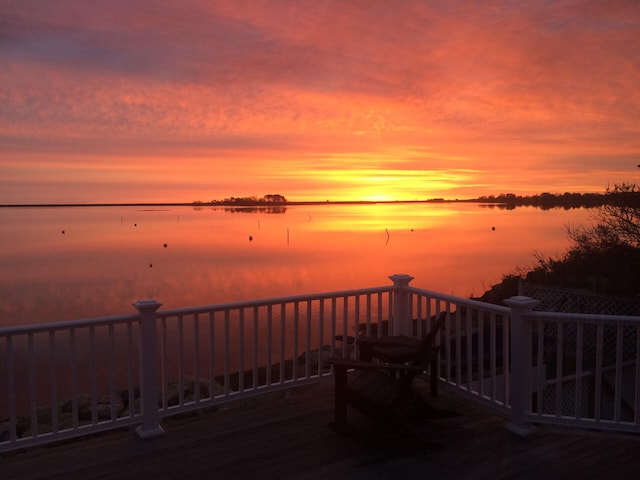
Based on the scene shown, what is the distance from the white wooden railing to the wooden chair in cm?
61

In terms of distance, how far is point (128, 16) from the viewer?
8023 mm

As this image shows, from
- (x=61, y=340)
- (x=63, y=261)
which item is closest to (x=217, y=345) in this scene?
(x=61, y=340)

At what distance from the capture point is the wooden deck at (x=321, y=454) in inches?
133

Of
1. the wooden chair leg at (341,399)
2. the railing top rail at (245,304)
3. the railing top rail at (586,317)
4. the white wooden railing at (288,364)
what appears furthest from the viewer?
the railing top rail at (245,304)

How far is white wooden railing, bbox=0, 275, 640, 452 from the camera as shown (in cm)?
380

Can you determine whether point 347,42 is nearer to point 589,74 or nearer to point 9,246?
point 589,74

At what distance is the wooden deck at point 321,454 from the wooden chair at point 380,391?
0.18 m

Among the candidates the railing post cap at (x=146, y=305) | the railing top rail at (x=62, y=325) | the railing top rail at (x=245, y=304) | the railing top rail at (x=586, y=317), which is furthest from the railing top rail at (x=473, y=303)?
the railing top rail at (x=62, y=325)

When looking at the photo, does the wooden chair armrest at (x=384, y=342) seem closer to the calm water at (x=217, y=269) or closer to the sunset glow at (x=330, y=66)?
the sunset glow at (x=330, y=66)

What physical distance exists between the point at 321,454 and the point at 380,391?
612mm

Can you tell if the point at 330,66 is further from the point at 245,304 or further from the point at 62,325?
the point at 62,325

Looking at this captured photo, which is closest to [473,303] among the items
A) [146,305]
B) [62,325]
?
[146,305]

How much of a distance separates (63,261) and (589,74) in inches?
1099

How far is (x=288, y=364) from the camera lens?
11.5 m
